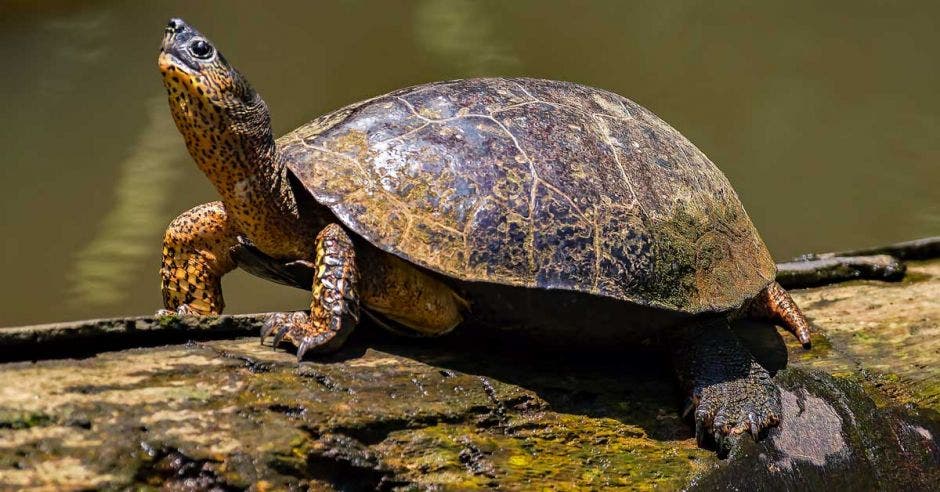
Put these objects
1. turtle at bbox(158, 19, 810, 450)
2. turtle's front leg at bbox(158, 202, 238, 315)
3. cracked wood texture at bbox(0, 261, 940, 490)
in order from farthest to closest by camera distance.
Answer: turtle's front leg at bbox(158, 202, 238, 315), turtle at bbox(158, 19, 810, 450), cracked wood texture at bbox(0, 261, 940, 490)

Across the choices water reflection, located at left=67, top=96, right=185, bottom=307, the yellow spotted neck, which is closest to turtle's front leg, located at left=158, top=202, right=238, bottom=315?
the yellow spotted neck

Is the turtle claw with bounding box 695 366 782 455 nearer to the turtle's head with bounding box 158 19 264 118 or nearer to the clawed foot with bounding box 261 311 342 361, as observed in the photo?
the clawed foot with bounding box 261 311 342 361

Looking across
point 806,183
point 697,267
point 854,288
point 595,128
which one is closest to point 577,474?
point 697,267

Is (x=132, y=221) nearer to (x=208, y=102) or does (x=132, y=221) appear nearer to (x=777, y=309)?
(x=208, y=102)

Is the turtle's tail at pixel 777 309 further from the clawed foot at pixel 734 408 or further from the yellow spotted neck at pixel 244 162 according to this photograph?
the yellow spotted neck at pixel 244 162

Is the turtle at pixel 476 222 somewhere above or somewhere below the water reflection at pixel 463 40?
below

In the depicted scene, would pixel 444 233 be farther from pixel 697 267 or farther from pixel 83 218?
pixel 83 218

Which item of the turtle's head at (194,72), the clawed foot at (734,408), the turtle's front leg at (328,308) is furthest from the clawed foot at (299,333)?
the clawed foot at (734,408)

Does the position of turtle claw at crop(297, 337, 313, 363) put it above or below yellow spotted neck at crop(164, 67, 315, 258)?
below
